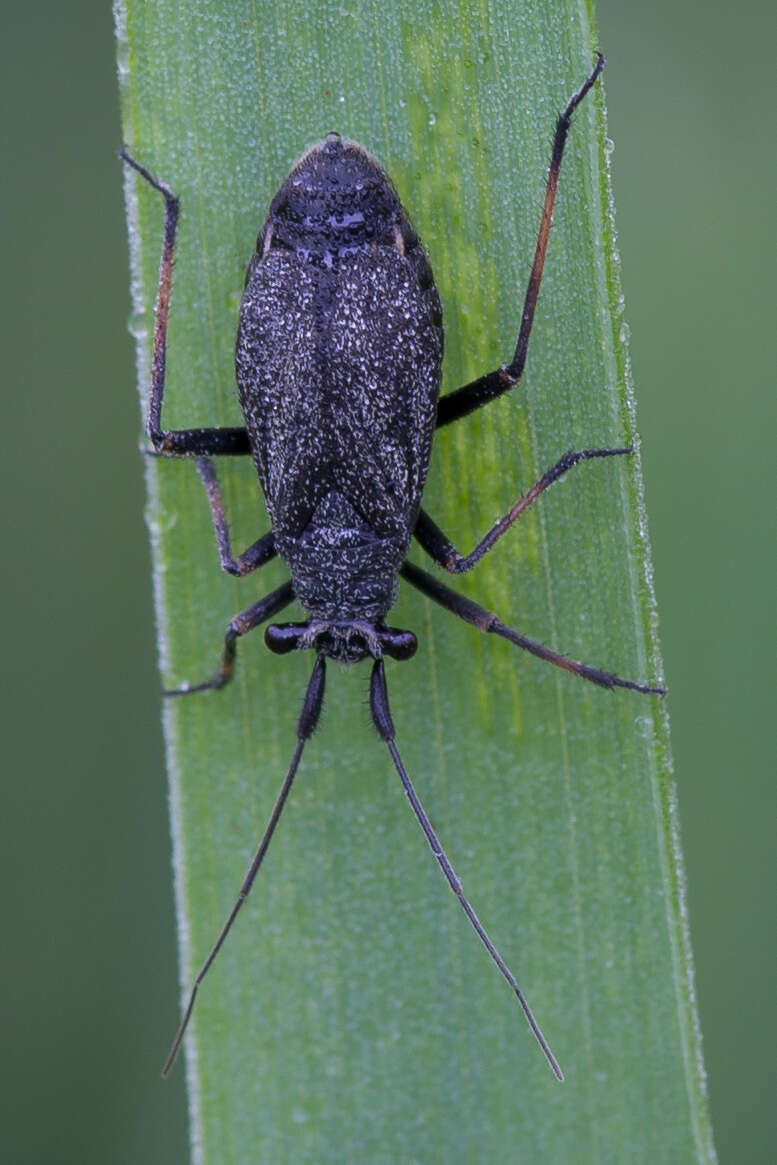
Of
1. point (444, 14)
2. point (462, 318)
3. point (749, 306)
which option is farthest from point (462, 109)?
point (749, 306)

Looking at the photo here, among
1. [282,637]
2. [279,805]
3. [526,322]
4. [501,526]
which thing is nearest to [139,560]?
[282,637]

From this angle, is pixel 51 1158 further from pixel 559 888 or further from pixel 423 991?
pixel 559 888

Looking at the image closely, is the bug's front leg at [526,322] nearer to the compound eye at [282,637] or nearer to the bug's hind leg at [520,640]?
the bug's hind leg at [520,640]

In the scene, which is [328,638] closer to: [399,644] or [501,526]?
[399,644]

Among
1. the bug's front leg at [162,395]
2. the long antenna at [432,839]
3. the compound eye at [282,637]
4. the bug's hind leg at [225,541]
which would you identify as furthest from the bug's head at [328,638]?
the bug's front leg at [162,395]

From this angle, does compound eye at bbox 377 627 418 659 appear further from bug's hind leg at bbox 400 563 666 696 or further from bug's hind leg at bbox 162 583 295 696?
bug's hind leg at bbox 162 583 295 696

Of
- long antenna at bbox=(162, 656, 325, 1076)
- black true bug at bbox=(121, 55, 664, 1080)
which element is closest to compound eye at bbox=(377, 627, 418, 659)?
black true bug at bbox=(121, 55, 664, 1080)
